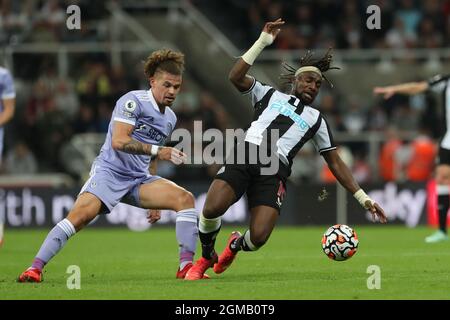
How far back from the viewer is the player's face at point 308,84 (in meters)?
10.3

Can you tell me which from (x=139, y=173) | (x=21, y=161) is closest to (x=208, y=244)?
(x=139, y=173)

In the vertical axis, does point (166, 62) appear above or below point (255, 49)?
below

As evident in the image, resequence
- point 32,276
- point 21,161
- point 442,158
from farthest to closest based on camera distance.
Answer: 1. point 21,161
2. point 442,158
3. point 32,276

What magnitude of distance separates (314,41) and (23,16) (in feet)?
20.6

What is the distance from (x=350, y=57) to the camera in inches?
888

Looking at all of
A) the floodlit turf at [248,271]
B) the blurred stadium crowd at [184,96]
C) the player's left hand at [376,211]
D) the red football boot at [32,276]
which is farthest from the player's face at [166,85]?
the blurred stadium crowd at [184,96]

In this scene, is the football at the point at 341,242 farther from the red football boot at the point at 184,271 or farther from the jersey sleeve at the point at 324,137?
the red football boot at the point at 184,271

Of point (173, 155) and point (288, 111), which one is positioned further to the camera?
point (288, 111)

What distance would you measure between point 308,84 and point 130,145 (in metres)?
1.95

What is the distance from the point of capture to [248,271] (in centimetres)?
1073

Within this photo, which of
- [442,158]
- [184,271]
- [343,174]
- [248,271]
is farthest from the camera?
[442,158]

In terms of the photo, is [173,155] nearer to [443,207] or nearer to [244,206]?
[443,207]

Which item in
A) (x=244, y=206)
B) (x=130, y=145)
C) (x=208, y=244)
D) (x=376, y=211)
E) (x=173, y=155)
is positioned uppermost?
(x=130, y=145)

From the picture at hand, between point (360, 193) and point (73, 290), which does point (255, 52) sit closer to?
point (360, 193)
